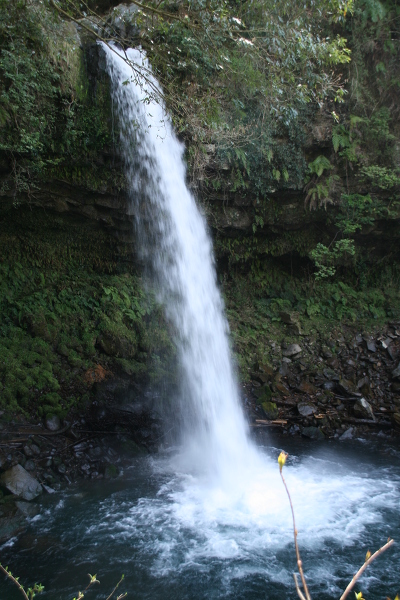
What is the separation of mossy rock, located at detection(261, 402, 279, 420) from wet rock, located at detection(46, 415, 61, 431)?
12.4 ft

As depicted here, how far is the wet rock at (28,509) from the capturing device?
5.21 metres

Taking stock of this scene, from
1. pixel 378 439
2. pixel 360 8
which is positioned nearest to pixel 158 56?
pixel 360 8

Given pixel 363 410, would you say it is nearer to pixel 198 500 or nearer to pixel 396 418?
pixel 396 418

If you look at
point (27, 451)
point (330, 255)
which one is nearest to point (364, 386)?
point (330, 255)

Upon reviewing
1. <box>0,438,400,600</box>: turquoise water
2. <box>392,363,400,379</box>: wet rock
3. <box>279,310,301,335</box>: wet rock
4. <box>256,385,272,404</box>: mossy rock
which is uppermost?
<box>279,310,301,335</box>: wet rock

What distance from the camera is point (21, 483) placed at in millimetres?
5586

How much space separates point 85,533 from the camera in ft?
16.1

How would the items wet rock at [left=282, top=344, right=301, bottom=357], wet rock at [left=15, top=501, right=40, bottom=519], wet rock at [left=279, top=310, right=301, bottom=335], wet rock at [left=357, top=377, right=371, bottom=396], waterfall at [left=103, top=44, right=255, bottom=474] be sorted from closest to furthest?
wet rock at [left=15, top=501, right=40, bottom=519], waterfall at [left=103, top=44, right=255, bottom=474], wet rock at [left=357, top=377, right=371, bottom=396], wet rock at [left=282, top=344, right=301, bottom=357], wet rock at [left=279, top=310, right=301, bottom=335]

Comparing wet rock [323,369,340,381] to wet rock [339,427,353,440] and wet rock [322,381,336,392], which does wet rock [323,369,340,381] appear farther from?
wet rock [339,427,353,440]

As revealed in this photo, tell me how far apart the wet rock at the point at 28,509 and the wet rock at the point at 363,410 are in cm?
577

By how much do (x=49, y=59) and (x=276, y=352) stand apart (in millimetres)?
7018

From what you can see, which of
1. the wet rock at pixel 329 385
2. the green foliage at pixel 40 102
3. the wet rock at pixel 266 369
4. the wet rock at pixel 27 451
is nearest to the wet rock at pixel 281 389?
the wet rock at pixel 266 369

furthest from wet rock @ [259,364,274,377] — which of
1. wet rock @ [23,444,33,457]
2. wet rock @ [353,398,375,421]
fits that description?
wet rock @ [23,444,33,457]

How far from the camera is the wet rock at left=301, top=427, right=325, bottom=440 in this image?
7675 millimetres
